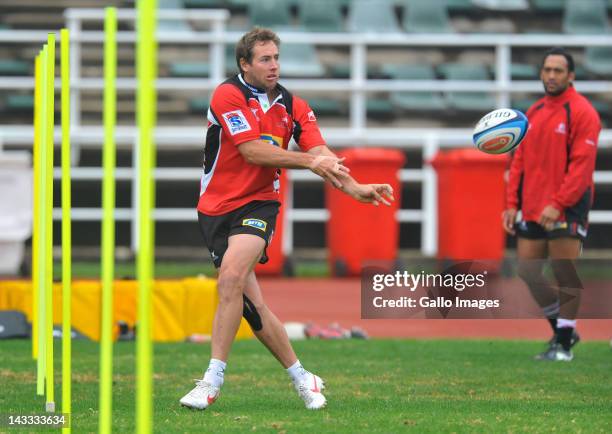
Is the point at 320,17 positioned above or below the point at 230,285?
above

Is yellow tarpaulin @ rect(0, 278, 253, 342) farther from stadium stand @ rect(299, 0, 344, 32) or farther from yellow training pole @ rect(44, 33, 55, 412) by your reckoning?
stadium stand @ rect(299, 0, 344, 32)

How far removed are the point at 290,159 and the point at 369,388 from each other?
1.79 metres


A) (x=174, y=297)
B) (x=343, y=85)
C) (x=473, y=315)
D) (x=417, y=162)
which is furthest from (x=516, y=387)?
(x=417, y=162)

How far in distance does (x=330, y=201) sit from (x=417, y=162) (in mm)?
3823

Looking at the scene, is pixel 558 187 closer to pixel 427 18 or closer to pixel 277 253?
pixel 277 253

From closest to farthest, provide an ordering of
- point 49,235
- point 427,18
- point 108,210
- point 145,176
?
point 145,176, point 108,210, point 49,235, point 427,18

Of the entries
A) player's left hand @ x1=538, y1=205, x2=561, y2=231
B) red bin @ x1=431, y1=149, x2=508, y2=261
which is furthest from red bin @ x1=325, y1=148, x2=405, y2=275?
player's left hand @ x1=538, y1=205, x2=561, y2=231

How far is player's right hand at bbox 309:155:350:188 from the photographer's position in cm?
673

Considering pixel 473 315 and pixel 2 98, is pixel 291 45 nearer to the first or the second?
pixel 2 98

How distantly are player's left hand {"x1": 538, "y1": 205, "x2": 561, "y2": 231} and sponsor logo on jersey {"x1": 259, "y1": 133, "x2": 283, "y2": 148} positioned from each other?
2818 millimetres

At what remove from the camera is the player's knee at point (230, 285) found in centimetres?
690

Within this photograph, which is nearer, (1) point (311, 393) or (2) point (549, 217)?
(1) point (311, 393)

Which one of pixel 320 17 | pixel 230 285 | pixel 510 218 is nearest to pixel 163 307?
pixel 510 218

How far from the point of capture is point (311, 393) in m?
7.04
